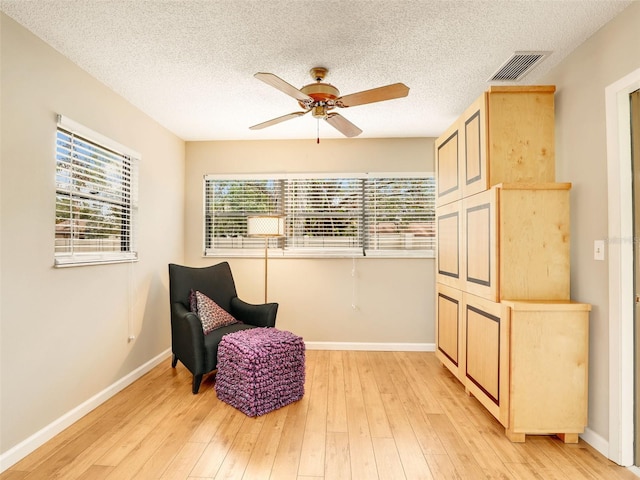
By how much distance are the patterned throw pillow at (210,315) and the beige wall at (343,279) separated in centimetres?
93

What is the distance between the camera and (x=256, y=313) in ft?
11.6

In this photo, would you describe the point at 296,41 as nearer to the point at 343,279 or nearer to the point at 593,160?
the point at 593,160

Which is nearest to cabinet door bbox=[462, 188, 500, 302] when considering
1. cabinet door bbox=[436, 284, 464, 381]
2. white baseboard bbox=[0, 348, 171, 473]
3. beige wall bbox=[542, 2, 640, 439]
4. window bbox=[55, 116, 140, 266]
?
cabinet door bbox=[436, 284, 464, 381]

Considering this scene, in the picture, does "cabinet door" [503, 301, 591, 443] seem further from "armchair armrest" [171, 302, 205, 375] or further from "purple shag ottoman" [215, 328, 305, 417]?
"armchair armrest" [171, 302, 205, 375]

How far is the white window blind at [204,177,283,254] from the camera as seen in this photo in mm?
4418

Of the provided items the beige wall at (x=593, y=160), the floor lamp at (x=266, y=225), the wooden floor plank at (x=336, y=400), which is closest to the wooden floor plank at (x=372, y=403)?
the wooden floor plank at (x=336, y=400)

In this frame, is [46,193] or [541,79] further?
[541,79]

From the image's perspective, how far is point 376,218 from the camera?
436 centimetres

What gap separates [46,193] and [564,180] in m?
3.47

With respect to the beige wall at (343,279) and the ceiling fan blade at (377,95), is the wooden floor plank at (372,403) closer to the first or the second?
the beige wall at (343,279)

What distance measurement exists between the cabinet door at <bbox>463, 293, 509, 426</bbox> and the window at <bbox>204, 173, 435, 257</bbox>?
1512mm

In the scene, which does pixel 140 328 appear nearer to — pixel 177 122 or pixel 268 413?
pixel 268 413

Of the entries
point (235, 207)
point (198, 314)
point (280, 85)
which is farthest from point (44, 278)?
point (235, 207)

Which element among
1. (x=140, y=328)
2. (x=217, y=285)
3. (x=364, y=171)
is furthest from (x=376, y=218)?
(x=140, y=328)
